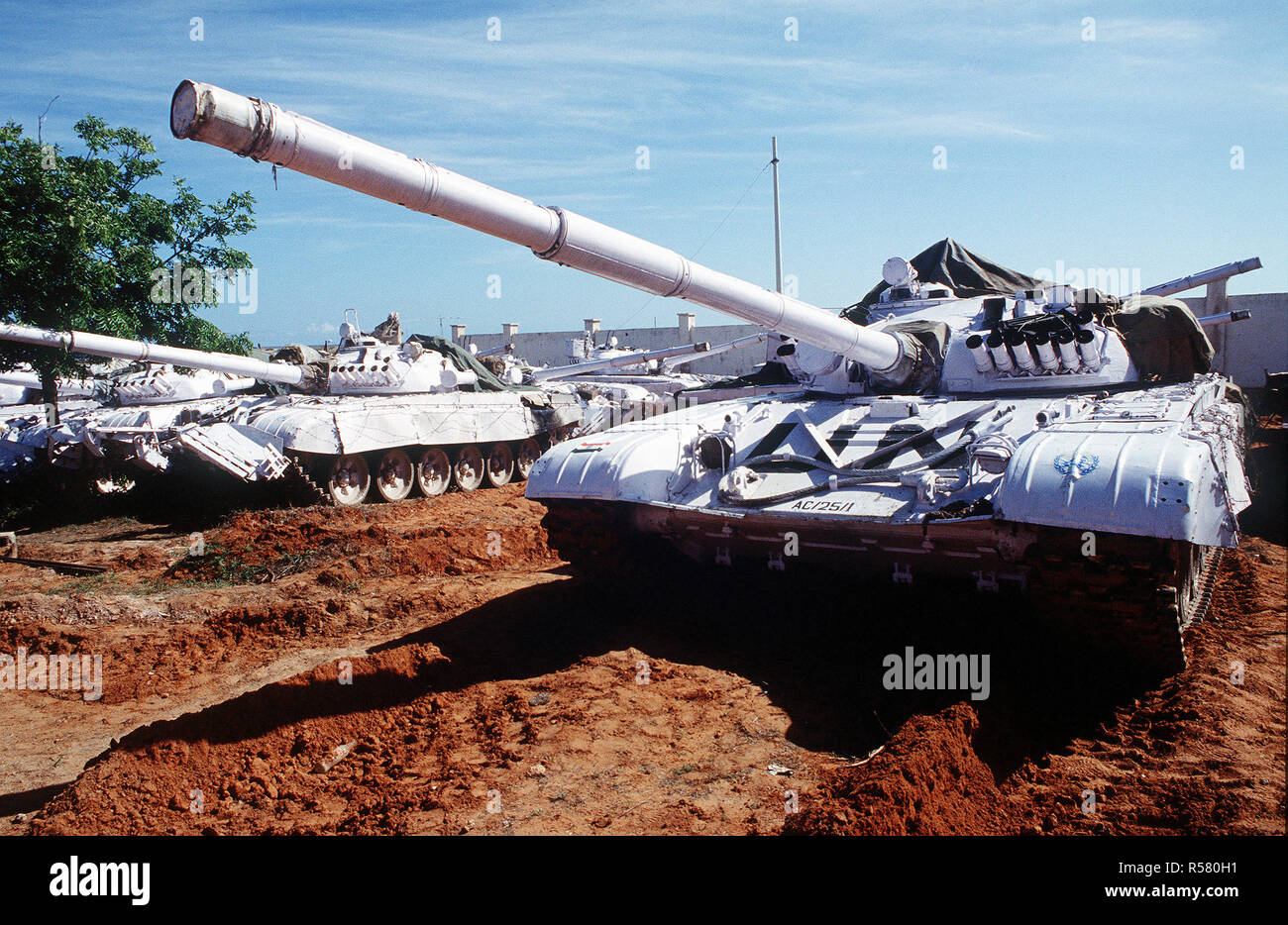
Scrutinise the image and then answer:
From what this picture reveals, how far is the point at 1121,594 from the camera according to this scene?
4383mm

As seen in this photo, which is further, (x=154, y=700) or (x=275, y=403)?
(x=275, y=403)

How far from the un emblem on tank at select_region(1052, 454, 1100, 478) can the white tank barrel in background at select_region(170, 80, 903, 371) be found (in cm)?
181

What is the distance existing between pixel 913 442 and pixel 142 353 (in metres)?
10.5

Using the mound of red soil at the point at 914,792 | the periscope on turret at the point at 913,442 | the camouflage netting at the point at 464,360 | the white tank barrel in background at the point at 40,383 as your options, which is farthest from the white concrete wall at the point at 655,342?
the mound of red soil at the point at 914,792

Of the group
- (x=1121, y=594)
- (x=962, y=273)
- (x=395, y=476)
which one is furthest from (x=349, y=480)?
(x=1121, y=594)

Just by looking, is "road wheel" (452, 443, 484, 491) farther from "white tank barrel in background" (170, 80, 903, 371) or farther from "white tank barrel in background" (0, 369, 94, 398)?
"white tank barrel in background" (170, 80, 903, 371)

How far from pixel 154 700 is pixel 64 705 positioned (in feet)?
1.68

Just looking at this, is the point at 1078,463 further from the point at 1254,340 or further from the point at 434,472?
the point at 1254,340

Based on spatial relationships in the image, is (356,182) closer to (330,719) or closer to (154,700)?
(330,719)

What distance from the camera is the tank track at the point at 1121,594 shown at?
4.30 metres

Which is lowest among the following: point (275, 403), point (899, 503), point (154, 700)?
point (154, 700)

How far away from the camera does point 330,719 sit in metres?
4.69

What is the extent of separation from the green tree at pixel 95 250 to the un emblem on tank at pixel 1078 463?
1309cm
